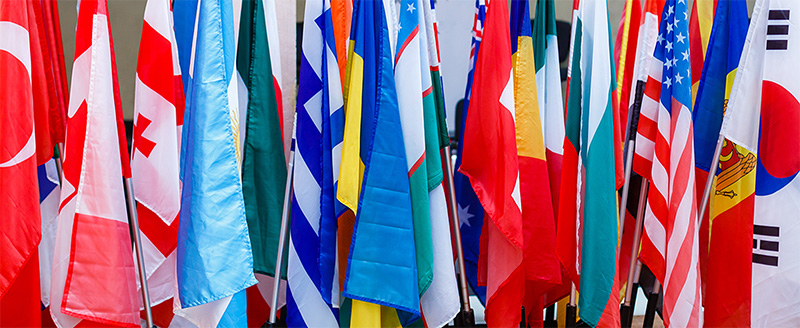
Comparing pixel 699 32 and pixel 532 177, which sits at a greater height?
pixel 699 32

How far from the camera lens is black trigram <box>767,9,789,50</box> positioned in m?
1.39

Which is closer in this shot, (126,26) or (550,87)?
(550,87)

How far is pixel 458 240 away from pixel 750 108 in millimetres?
785

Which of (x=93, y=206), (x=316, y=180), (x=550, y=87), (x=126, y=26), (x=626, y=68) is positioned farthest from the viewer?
(x=126, y=26)

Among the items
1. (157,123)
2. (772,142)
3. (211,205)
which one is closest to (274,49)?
(157,123)

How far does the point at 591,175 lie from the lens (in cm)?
146

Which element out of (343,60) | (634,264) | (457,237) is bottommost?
(634,264)

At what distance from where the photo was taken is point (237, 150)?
1.39m

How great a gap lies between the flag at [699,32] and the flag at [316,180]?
1.00 metres

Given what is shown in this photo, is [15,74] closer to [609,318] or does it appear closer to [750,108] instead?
[609,318]

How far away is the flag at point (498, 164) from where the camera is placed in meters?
1.41

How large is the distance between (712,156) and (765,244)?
0.27 m

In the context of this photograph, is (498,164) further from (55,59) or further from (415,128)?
(55,59)

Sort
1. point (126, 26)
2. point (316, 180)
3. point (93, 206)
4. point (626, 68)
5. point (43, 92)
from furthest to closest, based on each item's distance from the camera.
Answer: point (126, 26)
point (626, 68)
point (316, 180)
point (43, 92)
point (93, 206)
